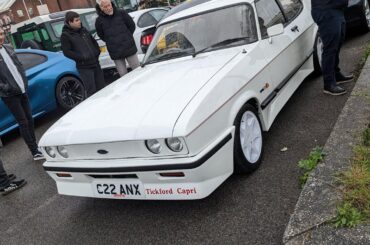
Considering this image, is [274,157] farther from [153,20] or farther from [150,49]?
[153,20]

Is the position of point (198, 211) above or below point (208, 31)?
below

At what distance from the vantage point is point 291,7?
17.5ft

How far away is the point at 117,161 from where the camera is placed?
10.3 feet

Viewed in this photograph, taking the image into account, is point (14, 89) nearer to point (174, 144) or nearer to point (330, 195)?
point (174, 144)

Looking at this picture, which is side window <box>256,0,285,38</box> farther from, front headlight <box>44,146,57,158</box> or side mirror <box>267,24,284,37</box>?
front headlight <box>44,146,57,158</box>

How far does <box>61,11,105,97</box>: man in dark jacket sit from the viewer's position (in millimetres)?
5793

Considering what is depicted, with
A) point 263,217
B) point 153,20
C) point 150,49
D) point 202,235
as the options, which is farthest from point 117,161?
point 153,20

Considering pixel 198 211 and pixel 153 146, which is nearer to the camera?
pixel 153 146

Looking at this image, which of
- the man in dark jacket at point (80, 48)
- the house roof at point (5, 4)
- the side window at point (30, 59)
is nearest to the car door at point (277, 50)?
the man in dark jacket at point (80, 48)

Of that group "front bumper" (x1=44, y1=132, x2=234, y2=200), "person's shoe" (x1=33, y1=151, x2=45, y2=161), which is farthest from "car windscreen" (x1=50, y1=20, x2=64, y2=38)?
"front bumper" (x1=44, y1=132, x2=234, y2=200)

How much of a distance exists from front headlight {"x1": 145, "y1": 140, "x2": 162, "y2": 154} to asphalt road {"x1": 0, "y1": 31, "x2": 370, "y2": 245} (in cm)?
63

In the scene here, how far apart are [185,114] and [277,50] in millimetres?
1816

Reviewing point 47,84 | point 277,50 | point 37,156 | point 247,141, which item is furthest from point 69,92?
point 247,141

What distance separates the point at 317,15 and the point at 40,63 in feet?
15.2
